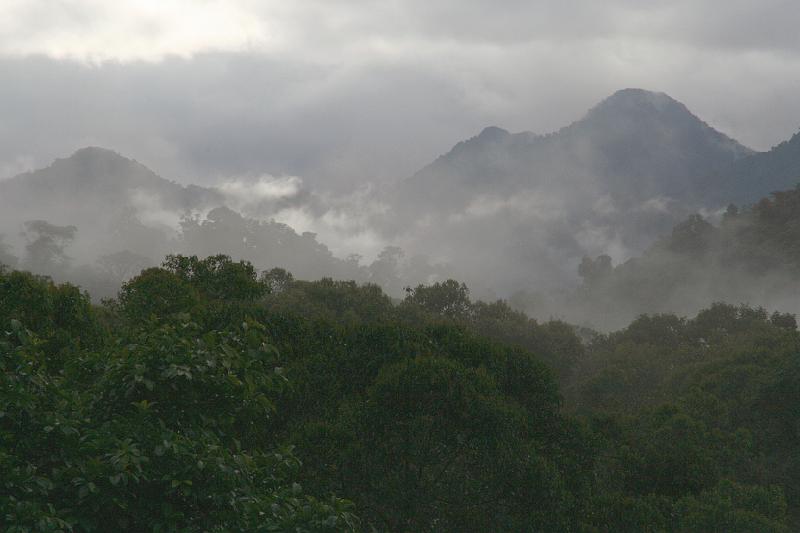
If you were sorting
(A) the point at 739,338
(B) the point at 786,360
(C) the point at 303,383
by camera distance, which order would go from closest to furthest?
(C) the point at 303,383 < (B) the point at 786,360 < (A) the point at 739,338

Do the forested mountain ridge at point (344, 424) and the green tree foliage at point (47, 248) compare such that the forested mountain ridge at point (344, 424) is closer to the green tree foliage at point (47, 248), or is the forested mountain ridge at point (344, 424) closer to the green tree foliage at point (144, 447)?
the green tree foliage at point (144, 447)

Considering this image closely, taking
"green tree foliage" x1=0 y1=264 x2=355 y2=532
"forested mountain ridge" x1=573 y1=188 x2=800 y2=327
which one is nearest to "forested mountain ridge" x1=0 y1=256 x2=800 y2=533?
"green tree foliage" x1=0 y1=264 x2=355 y2=532

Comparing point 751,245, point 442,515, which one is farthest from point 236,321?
point 751,245

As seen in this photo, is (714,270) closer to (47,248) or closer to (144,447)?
(144,447)

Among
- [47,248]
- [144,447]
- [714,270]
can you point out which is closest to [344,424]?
[144,447]

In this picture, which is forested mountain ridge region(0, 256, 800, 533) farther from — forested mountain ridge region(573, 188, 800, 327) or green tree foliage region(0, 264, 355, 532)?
forested mountain ridge region(573, 188, 800, 327)

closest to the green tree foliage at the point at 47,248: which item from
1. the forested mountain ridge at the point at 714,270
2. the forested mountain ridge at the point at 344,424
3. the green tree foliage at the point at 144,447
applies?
the forested mountain ridge at the point at 714,270

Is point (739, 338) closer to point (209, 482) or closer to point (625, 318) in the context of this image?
point (209, 482)

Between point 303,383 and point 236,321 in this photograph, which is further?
point 236,321

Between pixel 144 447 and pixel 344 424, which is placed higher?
pixel 144 447

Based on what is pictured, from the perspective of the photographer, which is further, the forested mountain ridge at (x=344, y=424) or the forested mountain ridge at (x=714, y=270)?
the forested mountain ridge at (x=714, y=270)

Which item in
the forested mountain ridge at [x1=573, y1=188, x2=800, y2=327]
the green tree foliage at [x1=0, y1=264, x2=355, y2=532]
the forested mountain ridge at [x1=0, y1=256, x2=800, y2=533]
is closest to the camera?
the green tree foliage at [x1=0, y1=264, x2=355, y2=532]

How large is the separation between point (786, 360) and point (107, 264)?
435ft

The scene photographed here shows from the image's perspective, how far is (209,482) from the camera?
24.8 ft
